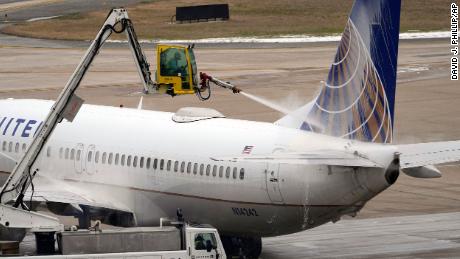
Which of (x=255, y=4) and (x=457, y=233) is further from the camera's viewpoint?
(x=255, y=4)

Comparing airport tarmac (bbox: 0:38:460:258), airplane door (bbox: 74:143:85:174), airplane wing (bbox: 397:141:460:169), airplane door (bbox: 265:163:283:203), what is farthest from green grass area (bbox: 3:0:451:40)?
airplane wing (bbox: 397:141:460:169)

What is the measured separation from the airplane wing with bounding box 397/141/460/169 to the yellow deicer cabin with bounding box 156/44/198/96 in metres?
6.23

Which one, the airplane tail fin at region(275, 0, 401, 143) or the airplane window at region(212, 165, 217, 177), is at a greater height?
the airplane tail fin at region(275, 0, 401, 143)

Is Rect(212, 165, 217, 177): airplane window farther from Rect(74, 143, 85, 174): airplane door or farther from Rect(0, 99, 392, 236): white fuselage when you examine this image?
Rect(74, 143, 85, 174): airplane door

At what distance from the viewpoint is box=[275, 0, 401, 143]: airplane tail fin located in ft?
118

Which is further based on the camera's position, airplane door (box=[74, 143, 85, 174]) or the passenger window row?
airplane door (box=[74, 143, 85, 174])

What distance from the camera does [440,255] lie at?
39469 millimetres

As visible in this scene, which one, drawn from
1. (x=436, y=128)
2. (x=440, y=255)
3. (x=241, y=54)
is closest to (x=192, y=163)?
(x=440, y=255)

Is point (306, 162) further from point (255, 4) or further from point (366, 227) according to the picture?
point (255, 4)

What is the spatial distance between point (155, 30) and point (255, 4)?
58.7 feet

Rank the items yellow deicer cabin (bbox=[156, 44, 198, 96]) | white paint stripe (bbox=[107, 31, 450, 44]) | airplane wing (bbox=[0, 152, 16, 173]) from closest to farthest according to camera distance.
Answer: yellow deicer cabin (bbox=[156, 44, 198, 96]), airplane wing (bbox=[0, 152, 16, 173]), white paint stripe (bbox=[107, 31, 450, 44])

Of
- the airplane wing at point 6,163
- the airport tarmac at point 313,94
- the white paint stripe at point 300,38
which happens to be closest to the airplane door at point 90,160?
the airplane wing at point 6,163

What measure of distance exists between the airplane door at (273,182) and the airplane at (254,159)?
0.09ft

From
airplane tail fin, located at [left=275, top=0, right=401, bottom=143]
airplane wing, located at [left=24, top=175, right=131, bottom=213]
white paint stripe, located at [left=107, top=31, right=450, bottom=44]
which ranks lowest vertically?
airplane wing, located at [left=24, top=175, right=131, bottom=213]
